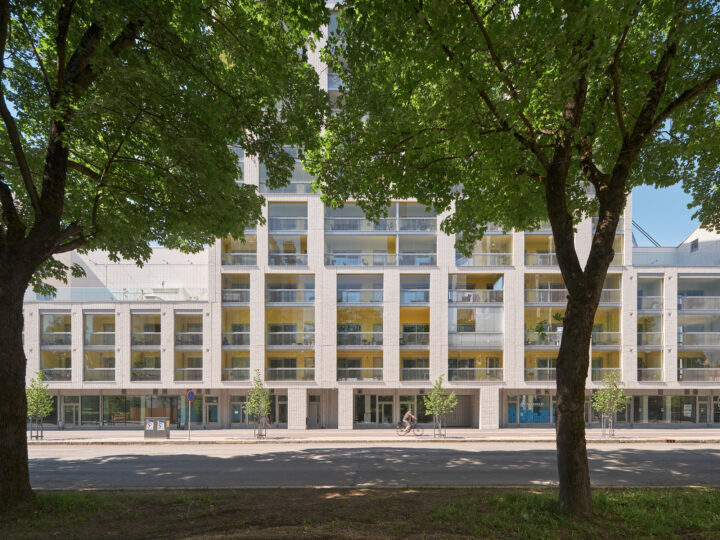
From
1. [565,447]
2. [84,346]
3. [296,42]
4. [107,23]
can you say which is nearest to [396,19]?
[296,42]

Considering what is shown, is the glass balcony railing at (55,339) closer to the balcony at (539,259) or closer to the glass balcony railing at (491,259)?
the glass balcony railing at (491,259)

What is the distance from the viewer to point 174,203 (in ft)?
29.7

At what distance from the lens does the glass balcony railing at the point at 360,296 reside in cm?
2461

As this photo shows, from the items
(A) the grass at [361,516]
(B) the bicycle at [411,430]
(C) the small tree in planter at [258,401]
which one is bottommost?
(B) the bicycle at [411,430]

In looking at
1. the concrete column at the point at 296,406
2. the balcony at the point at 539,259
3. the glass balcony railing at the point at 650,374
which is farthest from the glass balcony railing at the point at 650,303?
the concrete column at the point at 296,406

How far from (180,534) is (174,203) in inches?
259

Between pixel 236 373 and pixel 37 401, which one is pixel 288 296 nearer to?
pixel 236 373

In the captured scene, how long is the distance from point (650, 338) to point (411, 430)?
16382 millimetres

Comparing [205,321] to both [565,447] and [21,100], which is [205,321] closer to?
[21,100]

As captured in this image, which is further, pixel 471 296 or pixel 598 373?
pixel 471 296

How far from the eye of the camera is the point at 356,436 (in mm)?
21172


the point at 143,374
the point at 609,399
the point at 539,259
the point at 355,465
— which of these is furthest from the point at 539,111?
the point at 143,374

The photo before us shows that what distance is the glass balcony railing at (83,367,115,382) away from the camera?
80.6ft

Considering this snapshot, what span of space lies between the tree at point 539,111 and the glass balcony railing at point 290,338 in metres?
16.3
